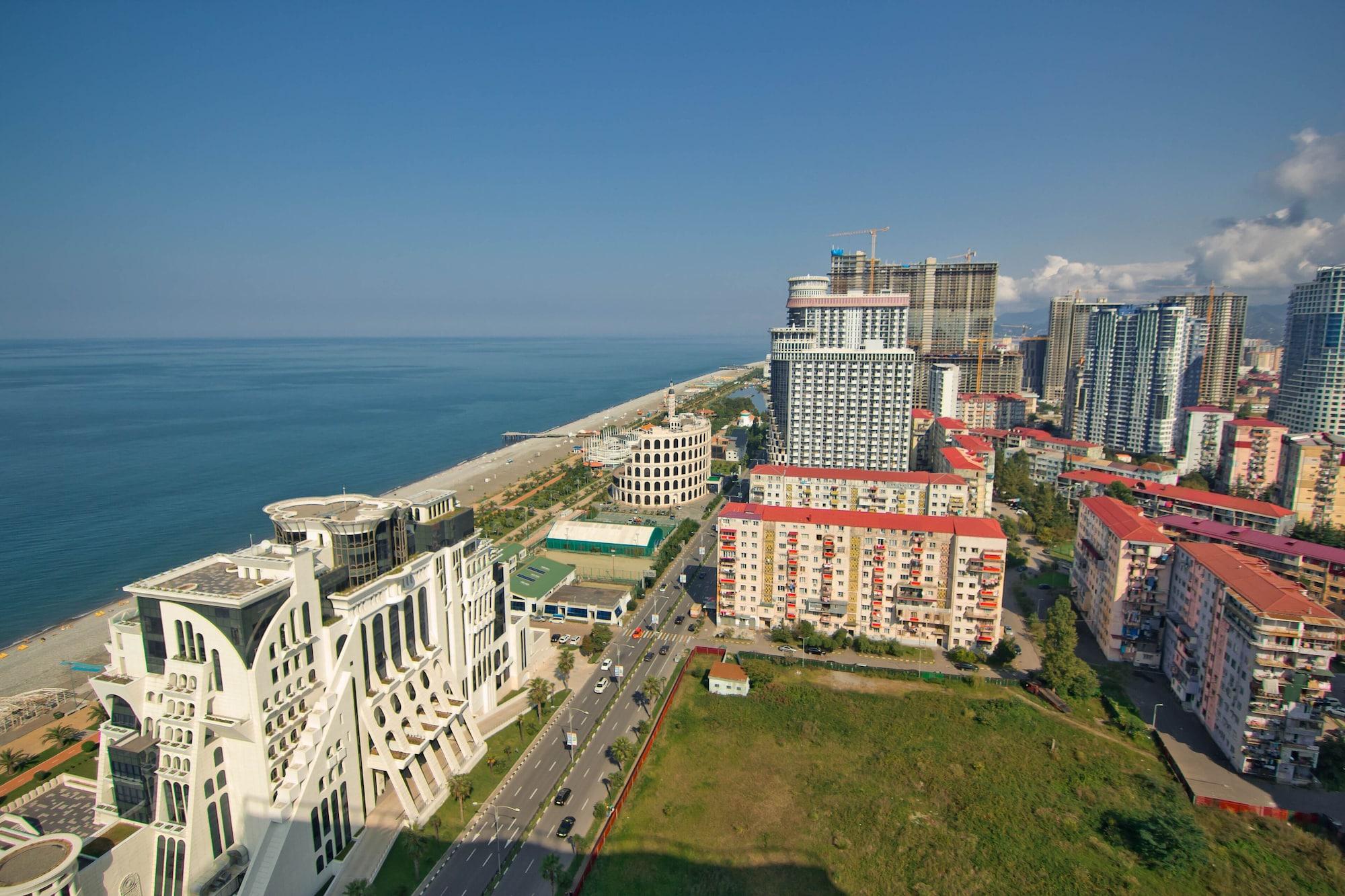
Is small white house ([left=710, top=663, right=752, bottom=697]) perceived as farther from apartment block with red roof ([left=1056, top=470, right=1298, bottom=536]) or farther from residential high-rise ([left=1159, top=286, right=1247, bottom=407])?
residential high-rise ([left=1159, top=286, right=1247, bottom=407])

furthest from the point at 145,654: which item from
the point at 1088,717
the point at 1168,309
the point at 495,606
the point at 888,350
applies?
the point at 1168,309

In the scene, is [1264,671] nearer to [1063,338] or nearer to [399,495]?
[399,495]

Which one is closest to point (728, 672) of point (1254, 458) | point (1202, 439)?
point (1254, 458)

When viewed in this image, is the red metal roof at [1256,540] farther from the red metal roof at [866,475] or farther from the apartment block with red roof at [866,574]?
the apartment block with red roof at [866,574]

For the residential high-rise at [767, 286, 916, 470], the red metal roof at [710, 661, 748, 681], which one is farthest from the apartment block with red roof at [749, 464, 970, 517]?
A: the red metal roof at [710, 661, 748, 681]

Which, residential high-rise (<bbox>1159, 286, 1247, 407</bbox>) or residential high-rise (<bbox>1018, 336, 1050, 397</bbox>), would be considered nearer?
residential high-rise (<bbox>1159, 286, 1247, 407</bbox>)

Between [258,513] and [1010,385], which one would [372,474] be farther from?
[1010,385]
